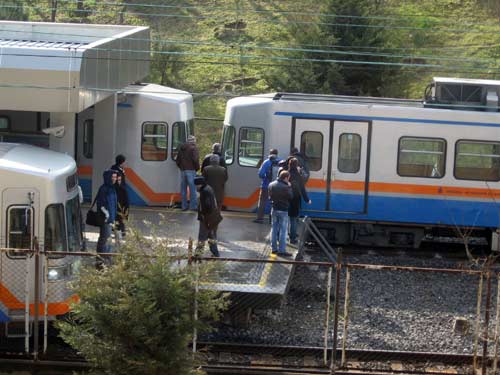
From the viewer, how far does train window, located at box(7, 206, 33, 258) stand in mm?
12617

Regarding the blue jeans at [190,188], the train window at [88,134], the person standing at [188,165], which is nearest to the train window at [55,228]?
the person standing at [188,165]

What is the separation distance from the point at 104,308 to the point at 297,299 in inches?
272

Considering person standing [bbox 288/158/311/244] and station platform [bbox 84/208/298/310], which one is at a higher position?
person standing [bbox 288/158/311/244]

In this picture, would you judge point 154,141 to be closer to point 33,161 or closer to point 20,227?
point 33,161

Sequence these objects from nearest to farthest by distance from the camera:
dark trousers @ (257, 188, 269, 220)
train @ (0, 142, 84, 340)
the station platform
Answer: train @ (0, 142, 84, 340) → the station platform → dark trousers @ (257, 188, 269, 220)

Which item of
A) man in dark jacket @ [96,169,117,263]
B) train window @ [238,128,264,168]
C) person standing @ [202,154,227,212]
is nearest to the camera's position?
man in dark jacket @ [96,169,117,263]

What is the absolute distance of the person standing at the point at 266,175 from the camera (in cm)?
1827

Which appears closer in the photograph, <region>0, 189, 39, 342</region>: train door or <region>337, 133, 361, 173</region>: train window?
<region>0, 189, 39, 342</region>: train door

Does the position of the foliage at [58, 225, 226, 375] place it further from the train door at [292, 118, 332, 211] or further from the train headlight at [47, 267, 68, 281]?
the train door at [292, 118, 332, 211]

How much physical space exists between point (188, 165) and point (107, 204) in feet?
16.3

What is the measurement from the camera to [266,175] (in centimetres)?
1830

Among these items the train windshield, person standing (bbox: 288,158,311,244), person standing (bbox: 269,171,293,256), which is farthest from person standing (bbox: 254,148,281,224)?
the train windshield

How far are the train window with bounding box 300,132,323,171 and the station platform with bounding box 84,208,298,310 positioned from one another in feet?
6.09

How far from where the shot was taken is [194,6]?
43.0m
